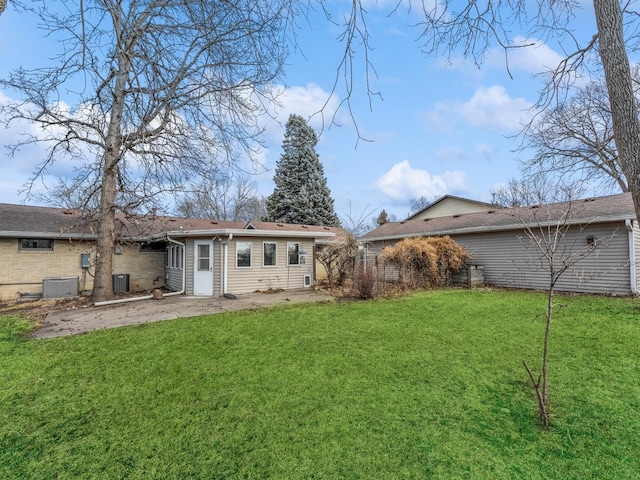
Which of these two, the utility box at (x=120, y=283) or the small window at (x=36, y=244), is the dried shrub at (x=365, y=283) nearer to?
the utility box at (x=120, y=283)

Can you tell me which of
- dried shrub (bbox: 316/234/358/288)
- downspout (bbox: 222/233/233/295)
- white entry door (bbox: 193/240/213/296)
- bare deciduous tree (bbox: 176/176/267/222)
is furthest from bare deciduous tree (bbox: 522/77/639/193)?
bare deciduous tree (bbox: 176/176/267/222)

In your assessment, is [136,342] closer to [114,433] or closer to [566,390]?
[114,433]

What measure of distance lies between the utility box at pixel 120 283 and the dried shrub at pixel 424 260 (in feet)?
36.4

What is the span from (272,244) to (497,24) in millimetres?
10873

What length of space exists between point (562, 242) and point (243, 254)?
1178cm

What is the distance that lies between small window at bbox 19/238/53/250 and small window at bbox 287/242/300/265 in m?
9.39

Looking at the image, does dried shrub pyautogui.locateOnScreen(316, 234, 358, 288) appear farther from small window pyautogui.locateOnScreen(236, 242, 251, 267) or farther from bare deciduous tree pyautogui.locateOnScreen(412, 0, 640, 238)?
bare deciduous tree pyautogui.locateOnScreen(412, 0, 640, 238)

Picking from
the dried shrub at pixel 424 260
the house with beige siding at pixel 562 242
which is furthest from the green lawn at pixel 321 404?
the dried shrub at pixel 424 260

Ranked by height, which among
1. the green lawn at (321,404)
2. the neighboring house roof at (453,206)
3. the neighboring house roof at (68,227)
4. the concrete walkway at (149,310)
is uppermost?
the neighboring house roof at (453,206)

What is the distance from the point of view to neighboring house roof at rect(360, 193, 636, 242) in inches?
379

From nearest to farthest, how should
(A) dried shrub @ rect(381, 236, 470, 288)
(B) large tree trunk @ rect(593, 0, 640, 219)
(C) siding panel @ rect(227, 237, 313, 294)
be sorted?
1. (B) large tree trunk @ rect(593, 0, 640, 219)
2. (C) siding panel @ rect(227, 237, 313, 294)
3. (A) dried shrub @ rect(381, 236, 470, 288)

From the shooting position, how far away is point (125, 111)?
5551mm

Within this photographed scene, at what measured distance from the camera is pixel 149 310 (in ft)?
29.2

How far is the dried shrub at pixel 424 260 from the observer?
41.0ft
